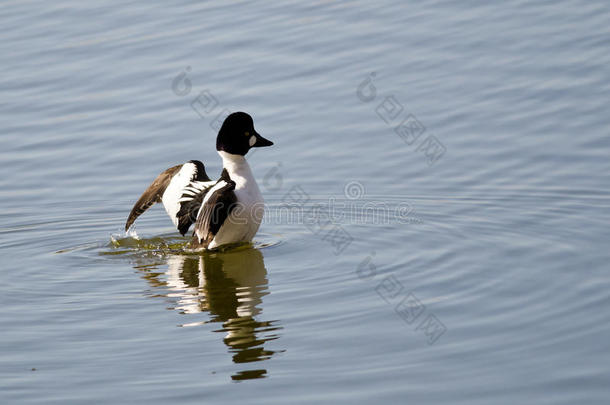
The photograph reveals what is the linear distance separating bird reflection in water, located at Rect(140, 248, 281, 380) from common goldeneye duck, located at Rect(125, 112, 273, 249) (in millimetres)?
235

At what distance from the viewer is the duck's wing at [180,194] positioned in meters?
10.1

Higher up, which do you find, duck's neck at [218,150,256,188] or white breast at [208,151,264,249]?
duck's neck at [218,150,256,188]

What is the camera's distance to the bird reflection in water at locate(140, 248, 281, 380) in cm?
720

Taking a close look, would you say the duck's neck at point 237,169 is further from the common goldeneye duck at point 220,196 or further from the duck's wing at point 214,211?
the duck's wing at point 214,211

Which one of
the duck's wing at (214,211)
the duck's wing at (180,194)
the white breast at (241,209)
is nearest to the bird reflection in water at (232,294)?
the white breast at (241,209)

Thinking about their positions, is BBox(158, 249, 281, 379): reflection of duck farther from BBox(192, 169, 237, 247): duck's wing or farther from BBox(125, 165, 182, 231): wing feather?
BBox(125, 165, 182, 231): wing feather

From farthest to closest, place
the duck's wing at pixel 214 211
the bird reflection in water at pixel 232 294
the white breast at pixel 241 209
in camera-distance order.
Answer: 1. the white breast at pixel 241 209
2. the duck's wing at pixel 214 211
3. the bird reflection in water at pixel 232 294

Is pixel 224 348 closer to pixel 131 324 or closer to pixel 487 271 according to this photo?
pixel 131 324

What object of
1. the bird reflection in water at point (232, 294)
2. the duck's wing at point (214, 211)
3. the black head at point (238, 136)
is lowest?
the bird reflection in water at point (232, 294)

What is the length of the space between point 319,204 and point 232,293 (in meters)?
2.46

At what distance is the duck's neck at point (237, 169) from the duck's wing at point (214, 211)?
13cm

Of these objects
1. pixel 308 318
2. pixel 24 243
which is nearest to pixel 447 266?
pixel 308 318

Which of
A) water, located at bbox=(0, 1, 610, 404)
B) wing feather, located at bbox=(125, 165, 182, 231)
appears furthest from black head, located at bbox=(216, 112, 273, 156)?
water, located at bbox=(0, 1, 610, 404)

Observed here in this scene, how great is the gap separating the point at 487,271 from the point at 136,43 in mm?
8988
